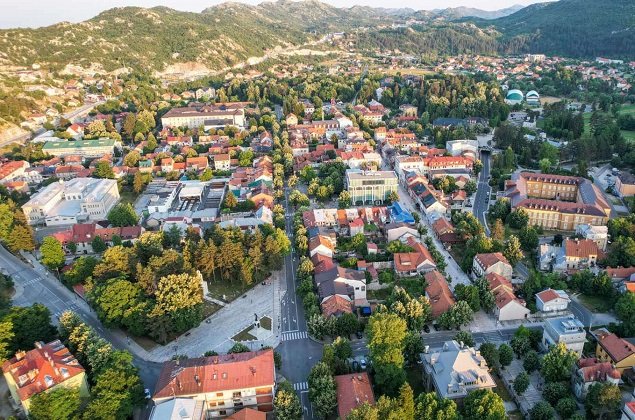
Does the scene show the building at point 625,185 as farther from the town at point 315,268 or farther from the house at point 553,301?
the house at point 553,301

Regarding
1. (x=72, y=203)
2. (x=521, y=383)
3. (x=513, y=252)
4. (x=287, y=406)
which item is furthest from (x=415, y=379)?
(x=72, y=203)

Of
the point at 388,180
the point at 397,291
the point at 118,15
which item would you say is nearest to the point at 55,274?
the point at 397,291

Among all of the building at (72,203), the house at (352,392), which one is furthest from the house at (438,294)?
the building at (72,203)

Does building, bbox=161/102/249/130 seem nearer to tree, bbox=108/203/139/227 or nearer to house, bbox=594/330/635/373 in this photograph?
tree, bbox=108/203/139/227

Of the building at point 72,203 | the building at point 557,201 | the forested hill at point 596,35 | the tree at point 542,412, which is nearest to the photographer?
the tree at point 542,412

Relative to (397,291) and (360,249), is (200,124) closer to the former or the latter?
(360,249)

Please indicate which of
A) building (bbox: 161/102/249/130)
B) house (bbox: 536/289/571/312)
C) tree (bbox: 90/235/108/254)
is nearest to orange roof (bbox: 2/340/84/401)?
tree (bbox: 90/235/108/254)
